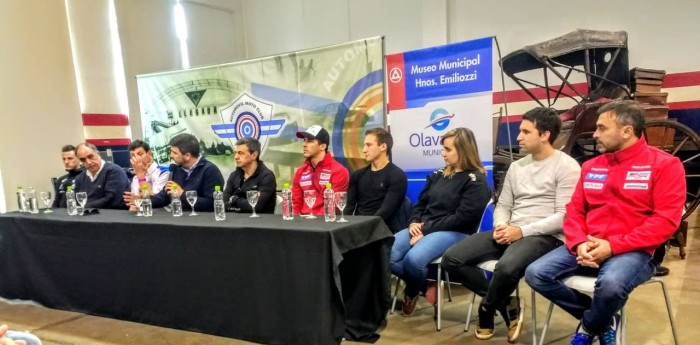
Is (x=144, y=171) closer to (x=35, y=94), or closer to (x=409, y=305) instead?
(x=35, y=94)

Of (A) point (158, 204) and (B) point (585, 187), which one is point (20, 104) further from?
(B) point (585, 187)

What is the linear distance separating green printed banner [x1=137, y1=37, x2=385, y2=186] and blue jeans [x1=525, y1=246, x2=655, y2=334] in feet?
6.08

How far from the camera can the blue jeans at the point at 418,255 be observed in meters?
2.61

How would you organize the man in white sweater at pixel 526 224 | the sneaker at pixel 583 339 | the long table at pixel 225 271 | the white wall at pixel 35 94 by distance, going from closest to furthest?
the sneaker at pixel 583 339 < the long table at pixel 225 271 < the man in white sweater at pixel 526 224 < the white wall at pixel 35 94

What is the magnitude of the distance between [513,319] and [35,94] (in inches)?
195

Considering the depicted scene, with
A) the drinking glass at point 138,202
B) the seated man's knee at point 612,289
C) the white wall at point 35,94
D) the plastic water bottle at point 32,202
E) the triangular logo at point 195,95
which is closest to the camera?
the seated man's knee at point 612,289

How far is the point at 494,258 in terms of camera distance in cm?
243

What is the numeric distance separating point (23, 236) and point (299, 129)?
7.19 ft

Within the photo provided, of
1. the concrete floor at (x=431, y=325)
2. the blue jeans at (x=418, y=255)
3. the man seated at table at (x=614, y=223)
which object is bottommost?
the concrete floor at (x=431, y=325)

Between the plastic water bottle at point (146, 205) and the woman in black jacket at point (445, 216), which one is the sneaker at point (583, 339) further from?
the plastic water bottle at point (146, 205)

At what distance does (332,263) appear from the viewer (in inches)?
83.7

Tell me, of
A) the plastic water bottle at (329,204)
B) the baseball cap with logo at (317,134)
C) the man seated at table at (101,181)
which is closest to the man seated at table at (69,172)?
the man seated at table at (101,181)

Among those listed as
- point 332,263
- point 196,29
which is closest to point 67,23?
point 196,29

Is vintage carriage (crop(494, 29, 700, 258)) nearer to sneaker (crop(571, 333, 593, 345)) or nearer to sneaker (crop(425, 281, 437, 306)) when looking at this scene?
sneaker (crop(425, 281, 437, 306))
